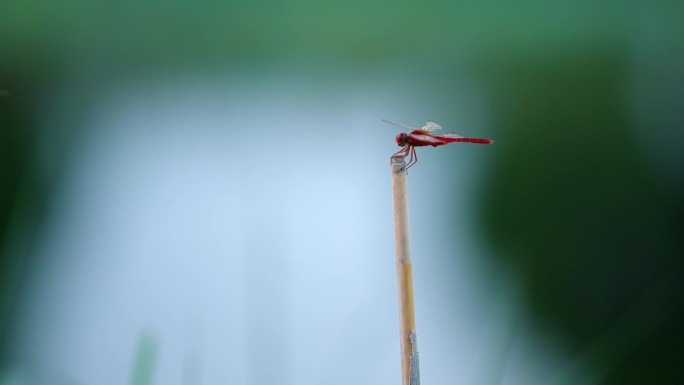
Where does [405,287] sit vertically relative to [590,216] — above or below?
below

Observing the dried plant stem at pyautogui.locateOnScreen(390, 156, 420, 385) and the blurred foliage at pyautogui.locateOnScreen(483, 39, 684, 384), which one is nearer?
the dried plant stem at pyautogui.locateOnScreen(390, 156, 420, 385)

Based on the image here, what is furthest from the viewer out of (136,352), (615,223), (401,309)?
(615,223)

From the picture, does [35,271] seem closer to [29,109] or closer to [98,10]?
[29,109]

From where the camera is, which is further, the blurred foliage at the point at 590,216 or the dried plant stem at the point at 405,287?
the blurred foliage at the point at 590,216

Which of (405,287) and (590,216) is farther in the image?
(590,216)

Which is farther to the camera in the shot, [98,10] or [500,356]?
[98,10]

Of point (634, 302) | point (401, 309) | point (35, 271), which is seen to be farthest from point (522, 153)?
point (35, 271)

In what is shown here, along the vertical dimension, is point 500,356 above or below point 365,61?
below

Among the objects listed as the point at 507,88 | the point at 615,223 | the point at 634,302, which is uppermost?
the point at 507,88
